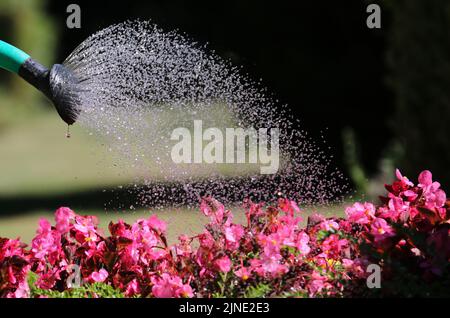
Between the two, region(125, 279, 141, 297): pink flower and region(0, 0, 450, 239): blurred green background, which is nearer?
region(125, 279, 141, 297): pink flower

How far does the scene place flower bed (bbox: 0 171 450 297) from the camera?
96.7 inches

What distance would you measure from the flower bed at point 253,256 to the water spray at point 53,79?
0.32m

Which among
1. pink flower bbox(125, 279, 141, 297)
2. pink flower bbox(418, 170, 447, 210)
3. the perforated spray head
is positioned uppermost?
the perforated spray head

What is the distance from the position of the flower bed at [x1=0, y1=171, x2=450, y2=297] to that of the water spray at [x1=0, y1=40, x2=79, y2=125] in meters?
0.32

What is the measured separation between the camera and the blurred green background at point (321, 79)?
6676 millimetres

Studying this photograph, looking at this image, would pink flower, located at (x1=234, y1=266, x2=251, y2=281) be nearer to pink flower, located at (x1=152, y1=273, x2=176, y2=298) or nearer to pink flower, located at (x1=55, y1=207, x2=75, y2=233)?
pink flower, located at (x1=152, y1=273, x2=176, y2=298)

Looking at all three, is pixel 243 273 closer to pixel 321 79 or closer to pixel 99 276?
pixel 99 276

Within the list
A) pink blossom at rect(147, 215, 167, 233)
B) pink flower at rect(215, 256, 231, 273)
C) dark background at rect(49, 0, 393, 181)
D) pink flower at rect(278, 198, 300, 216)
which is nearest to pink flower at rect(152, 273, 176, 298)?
pink flower at rect(215, 256, 231, 273)

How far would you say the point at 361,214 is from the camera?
9.06 ft

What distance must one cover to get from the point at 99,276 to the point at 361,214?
81 cm

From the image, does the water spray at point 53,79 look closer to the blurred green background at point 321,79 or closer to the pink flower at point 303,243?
the blurred green background at point 321,79

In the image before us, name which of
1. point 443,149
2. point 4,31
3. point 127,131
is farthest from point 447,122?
point 4,31

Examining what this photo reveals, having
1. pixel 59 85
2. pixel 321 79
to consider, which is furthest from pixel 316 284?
pixel 321 79
